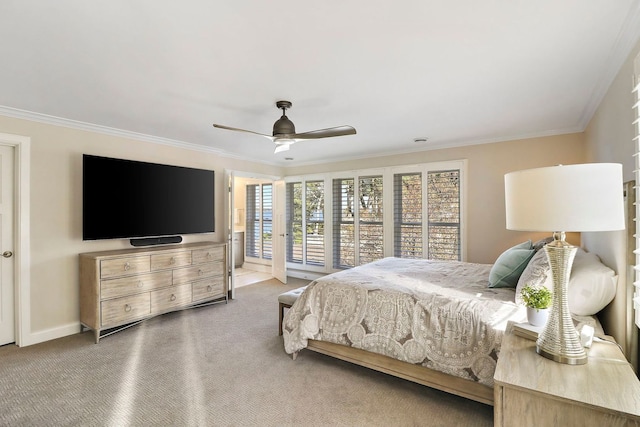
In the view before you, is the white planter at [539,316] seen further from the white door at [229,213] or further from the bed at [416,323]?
the white door at [229,213]

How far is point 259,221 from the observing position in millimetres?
7113

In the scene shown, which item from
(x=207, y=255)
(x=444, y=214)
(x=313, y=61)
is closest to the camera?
(x=313, y=61)

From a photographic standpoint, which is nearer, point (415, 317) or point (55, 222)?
point (415, 317)

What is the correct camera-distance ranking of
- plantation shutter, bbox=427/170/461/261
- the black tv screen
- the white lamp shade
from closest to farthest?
the white lamp shade → the black tv screen → plantation shutter, bbox=427/170/461/261

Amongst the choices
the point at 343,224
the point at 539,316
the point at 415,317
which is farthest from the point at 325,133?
the point at 343,224

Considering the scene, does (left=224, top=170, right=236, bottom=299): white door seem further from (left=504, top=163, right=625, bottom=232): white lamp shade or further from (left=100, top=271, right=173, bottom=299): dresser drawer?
(left=504, top=163, right=625, bottom=232): white lamp shade

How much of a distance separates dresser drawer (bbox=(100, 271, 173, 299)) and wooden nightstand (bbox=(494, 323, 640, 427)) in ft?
12.0

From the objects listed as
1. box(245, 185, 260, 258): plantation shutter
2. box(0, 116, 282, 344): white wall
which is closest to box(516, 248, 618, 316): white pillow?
box(0, 116, 282, 344): white wall

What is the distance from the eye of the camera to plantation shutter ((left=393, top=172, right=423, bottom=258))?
192 inches

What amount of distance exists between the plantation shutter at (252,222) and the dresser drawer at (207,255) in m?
2.62

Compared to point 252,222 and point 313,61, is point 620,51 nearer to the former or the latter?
point 313,61

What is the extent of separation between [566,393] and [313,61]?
7.13 ft

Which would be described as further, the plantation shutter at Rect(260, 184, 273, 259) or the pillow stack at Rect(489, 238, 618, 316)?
the plantation shutter at Rect(260, 184, 273, 259)

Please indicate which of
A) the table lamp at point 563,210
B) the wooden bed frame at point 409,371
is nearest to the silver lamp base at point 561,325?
the table lamp at point 563,210
